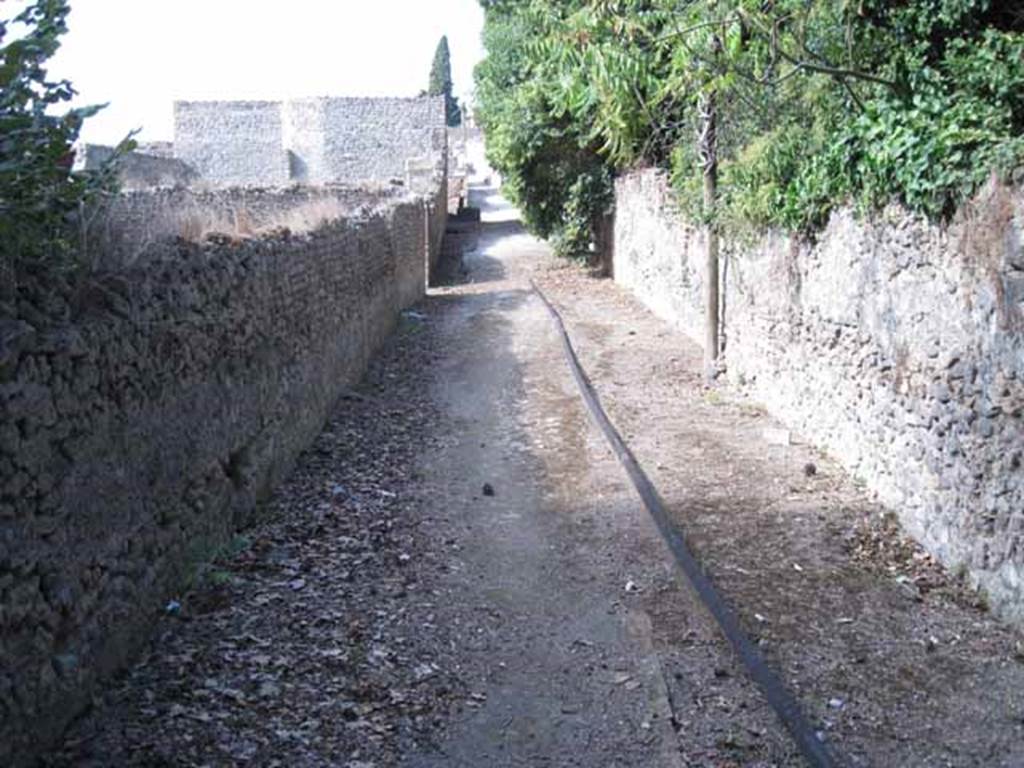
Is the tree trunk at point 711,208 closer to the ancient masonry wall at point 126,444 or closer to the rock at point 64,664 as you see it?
the ancient masonry wall at point 126,444

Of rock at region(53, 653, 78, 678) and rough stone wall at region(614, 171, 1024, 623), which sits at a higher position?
rough stone wall at region(614, 171, 1024, 623)

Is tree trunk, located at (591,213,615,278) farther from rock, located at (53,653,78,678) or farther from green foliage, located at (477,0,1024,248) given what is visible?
rock, located at (53,653,78,678)

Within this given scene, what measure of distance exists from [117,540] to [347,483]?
3619mm

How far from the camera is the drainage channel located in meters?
4.36

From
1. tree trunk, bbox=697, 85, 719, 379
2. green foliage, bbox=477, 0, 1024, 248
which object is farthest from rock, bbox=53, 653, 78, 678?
tree trunk, bbox=697, 85, 719, 379

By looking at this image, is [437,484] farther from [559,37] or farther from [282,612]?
[559,37]

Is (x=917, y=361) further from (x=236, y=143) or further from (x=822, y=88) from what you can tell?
(x=236, y=143)

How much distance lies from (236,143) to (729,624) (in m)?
36.1

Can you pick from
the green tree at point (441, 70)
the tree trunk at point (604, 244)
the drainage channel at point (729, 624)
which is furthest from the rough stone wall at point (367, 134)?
the green tree at point (441, 70)

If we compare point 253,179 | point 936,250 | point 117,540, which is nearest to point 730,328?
point 936,250

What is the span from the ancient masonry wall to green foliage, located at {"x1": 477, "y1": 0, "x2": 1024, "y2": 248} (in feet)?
12.0

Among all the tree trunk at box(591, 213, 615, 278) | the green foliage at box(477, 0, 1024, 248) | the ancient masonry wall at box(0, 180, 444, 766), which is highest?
the green foliage at box(477, 0, 1024, 248)

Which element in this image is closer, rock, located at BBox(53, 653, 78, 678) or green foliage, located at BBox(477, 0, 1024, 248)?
rock, located at BBox(53, 653, 78, 678)

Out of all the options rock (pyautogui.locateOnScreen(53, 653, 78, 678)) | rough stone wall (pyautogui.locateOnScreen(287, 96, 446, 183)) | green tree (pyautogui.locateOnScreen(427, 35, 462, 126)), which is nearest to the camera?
rock (pyautogui.locateOnScreen(53, 653, 78, 678))
